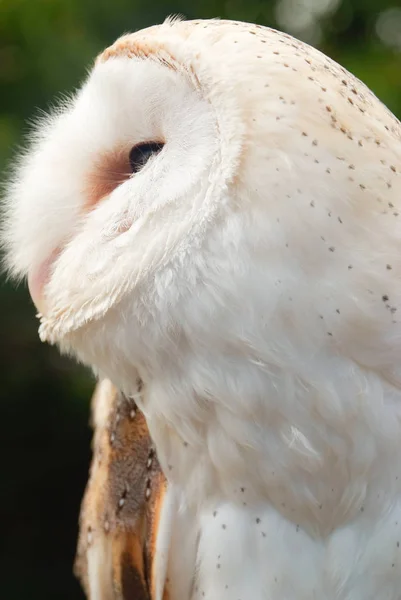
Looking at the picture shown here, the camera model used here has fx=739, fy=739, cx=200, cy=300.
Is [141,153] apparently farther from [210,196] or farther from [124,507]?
[124,507]

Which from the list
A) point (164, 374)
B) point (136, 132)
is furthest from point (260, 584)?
point (136, 132)

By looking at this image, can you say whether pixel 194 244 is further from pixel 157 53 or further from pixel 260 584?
pixel 260 584

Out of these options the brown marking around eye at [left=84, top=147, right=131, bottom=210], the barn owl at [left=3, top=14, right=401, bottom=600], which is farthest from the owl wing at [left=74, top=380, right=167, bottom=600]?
the brown marking around eye at [left=84, top=147, right=131, bottom=210]

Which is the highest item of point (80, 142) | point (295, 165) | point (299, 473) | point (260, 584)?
point (295, 165)

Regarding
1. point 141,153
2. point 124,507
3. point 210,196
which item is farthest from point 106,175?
point 124,507

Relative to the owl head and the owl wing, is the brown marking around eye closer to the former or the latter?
the owl head

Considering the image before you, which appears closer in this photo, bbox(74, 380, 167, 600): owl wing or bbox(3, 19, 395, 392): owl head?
bbox(3, 19, 395, 392): owl head

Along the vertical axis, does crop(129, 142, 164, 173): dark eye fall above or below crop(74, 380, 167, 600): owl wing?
above
